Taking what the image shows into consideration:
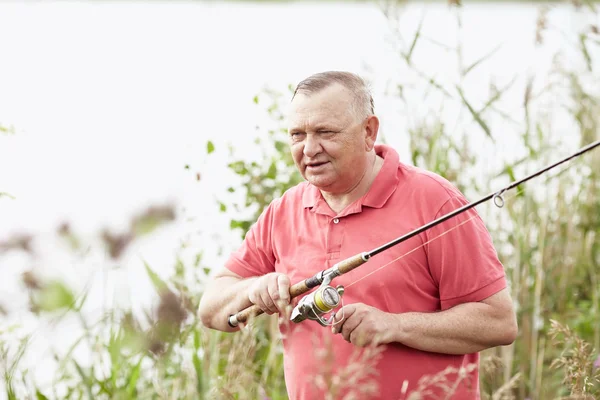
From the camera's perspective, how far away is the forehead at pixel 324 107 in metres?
2.47

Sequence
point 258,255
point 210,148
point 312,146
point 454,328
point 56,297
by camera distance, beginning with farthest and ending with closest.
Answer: point 210,148, point 258,255, point 312,146, point 454,328, point 56,297

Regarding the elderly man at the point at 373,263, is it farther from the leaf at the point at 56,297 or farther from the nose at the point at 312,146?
the leaf at the point at 56,297

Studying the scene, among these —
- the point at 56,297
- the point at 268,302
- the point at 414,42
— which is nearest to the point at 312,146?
the point at 268,302

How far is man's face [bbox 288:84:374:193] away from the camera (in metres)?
2.46

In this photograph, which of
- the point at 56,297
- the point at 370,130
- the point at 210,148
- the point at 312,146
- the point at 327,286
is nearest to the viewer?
the point at 56,297

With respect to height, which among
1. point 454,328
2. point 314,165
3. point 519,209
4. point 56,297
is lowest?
point 519,209

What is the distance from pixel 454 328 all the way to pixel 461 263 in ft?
0.53

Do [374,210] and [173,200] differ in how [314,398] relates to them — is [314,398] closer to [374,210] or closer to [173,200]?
[374,210]

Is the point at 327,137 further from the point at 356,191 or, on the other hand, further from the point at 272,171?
the point at 272,171

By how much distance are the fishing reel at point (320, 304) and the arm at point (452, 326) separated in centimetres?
5

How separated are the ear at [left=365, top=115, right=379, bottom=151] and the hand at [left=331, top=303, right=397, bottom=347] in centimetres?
49

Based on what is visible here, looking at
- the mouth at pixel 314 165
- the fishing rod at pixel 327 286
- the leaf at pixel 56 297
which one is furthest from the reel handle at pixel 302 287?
the leaf at pixel 56 297

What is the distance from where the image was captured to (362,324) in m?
2.23

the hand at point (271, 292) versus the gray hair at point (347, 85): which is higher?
the gray hair at point (347, 85)
